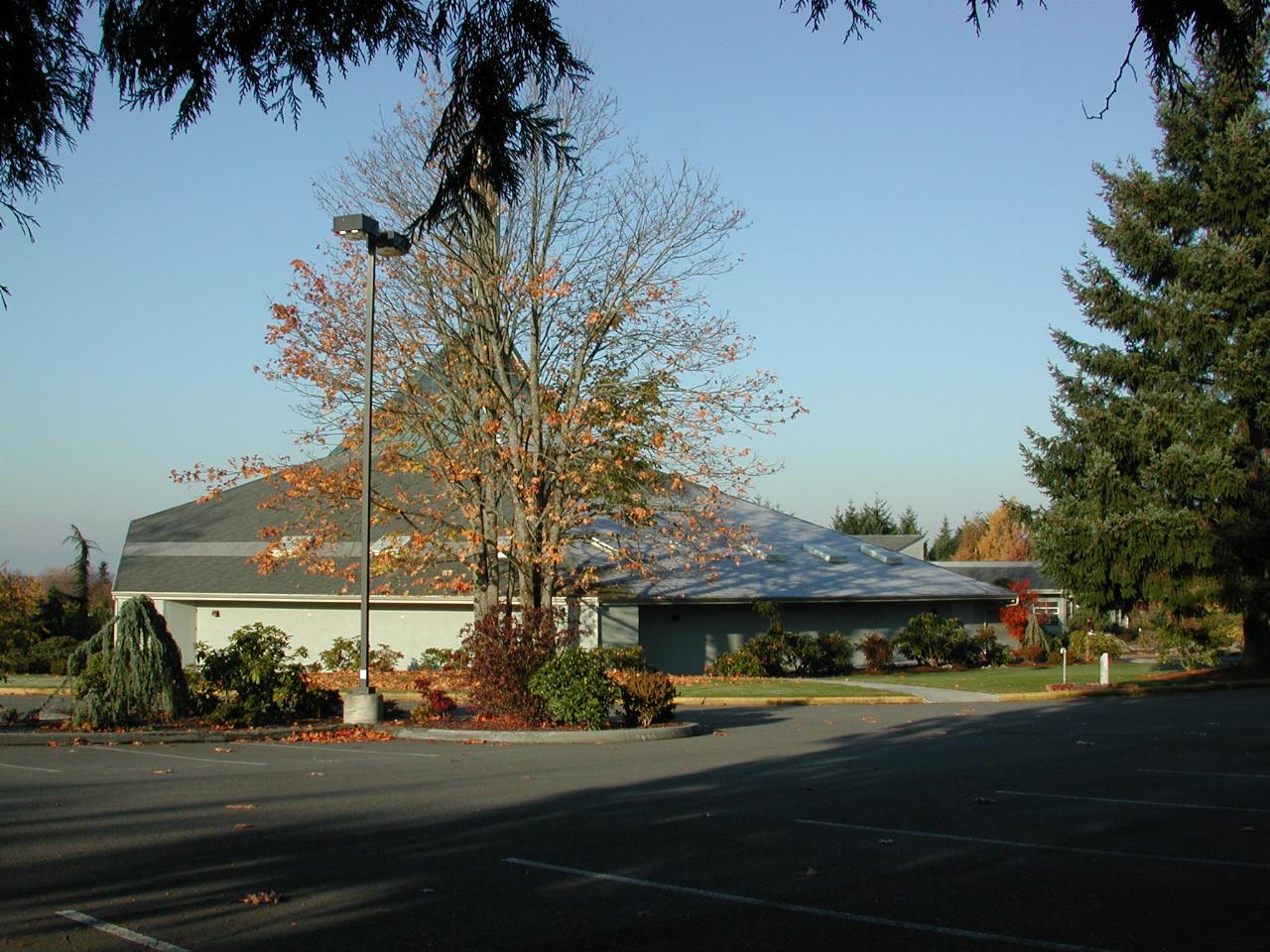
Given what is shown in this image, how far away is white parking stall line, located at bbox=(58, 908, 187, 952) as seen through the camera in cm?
654

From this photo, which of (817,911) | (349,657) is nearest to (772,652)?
(349,657)

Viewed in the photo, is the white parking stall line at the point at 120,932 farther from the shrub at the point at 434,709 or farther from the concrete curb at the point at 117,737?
the shrub at the point at 434,709

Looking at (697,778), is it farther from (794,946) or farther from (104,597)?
(104,597)

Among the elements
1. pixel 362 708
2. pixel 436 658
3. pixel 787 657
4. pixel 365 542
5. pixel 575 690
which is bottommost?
pixel 362 708

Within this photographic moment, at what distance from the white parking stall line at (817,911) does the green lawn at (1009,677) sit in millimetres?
24189

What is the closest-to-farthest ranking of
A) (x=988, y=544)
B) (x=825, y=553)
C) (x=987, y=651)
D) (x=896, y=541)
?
1. (x=987, y=651)
2. (x=825, y=553)
3. (x=896, y=541)
4. (x=988, y=544)

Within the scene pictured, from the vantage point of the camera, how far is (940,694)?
100ft

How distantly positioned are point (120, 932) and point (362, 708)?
1368cm

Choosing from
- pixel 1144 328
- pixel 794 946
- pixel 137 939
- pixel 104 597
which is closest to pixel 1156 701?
pixel 1144 328

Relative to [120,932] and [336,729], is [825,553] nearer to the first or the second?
[336,729]

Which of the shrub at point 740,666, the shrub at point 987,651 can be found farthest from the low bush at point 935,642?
the shrub at point 740,666

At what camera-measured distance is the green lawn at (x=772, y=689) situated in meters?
29.5

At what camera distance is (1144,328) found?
3438 cm

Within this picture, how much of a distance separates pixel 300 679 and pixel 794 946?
1607 centimetres
